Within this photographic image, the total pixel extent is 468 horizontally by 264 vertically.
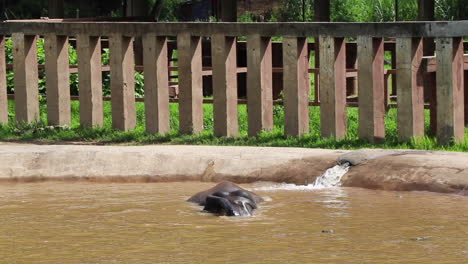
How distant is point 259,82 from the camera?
1063cm

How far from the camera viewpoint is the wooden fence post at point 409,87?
9883 millimetres

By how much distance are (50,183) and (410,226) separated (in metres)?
3.35

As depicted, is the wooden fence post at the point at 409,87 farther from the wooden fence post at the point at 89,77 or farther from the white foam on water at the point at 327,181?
the wooden fence post at the point at 89,77

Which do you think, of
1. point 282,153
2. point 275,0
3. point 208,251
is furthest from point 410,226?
point 275,0

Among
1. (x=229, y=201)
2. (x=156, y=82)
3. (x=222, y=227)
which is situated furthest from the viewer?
(x=156, y=82)

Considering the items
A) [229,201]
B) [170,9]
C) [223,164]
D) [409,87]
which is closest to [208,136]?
[223,164]

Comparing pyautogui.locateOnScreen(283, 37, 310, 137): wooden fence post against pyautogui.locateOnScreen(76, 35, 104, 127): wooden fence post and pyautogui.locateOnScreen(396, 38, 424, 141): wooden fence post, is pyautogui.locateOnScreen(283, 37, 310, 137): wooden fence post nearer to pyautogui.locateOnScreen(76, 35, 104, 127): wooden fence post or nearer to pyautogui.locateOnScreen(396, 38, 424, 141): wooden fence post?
pyautogui.locateOnScreen(396, 38, 424, 141): wooden fence post

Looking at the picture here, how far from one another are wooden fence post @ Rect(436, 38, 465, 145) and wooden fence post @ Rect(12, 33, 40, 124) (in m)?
4.37

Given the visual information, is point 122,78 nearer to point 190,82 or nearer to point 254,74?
point 190,82

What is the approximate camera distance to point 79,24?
11453mm

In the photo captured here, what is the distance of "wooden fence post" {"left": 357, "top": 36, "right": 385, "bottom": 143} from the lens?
10.1 meters

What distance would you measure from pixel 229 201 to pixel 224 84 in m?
3.10

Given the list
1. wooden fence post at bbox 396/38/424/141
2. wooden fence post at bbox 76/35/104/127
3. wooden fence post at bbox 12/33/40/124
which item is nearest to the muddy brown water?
wooden fence post at bbox 396/38/424/141

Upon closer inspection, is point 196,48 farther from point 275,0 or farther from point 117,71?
point 275,0
